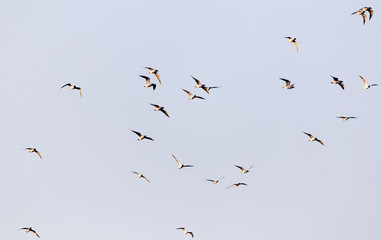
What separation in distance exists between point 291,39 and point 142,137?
22410 mm

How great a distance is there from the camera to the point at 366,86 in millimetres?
87688

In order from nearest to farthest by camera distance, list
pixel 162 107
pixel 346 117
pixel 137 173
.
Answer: pixel 162 107 < pixel 346 117 < pixel 137 173

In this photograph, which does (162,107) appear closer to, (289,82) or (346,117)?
(289,82)

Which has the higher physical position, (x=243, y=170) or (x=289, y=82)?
(x=289, y=82)

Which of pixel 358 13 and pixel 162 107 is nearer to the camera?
pixel 358 13

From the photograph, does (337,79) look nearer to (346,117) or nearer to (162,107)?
(346,117)

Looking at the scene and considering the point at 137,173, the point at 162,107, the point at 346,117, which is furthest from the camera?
the point at 137,173

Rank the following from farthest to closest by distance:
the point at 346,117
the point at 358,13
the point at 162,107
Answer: the point at 346,117, the point at 162,107, the point at 358,13

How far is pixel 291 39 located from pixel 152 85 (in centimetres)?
1874

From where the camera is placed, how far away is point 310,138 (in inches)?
3642

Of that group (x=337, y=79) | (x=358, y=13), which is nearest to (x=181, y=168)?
(x=337, y=79)

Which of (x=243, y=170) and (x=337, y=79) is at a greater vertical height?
(x=337, y=79)

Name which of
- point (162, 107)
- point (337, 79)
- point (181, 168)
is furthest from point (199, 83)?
point (337, 79)

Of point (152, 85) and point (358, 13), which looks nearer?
point (358, 13)
